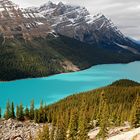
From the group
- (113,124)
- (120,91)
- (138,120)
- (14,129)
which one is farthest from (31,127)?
(120,91)

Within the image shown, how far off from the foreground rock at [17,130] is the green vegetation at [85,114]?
615 centimetres

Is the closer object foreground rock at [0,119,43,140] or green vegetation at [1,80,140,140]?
green vegetation at [1,80,140,140]

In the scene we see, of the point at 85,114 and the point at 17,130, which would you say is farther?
the point at 17,130

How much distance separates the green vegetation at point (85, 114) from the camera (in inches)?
3541

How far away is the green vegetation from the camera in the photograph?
8994 centimetres

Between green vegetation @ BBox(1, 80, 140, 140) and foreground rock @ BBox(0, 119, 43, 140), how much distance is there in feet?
20.2

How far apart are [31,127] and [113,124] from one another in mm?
26800

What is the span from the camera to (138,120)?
93812 millimetres

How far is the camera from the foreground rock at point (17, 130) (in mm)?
108700

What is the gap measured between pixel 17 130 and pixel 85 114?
26.1m

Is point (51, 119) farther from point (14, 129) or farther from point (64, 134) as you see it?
point (64, 134)

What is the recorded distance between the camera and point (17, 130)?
117562 millimetres

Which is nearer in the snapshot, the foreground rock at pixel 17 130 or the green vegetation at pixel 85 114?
the green vegetation at pixel 85 114

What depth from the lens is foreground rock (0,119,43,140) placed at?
4280 inches
